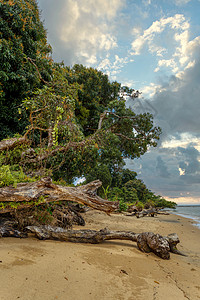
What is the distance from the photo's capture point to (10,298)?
181 cm

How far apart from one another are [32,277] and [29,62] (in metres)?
9.58

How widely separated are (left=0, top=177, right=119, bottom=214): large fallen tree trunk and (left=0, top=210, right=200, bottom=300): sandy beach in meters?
0.74

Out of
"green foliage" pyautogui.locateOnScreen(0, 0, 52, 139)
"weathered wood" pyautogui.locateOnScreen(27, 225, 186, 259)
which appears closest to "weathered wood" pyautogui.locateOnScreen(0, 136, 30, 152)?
"green foliage" pyautogui.locateOnScreen(0, 0, 52, 139)

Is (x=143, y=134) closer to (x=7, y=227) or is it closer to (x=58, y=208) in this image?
(x=58, y=208)

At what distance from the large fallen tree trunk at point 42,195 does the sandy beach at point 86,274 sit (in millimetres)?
741

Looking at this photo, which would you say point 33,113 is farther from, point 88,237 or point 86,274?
point 86,274

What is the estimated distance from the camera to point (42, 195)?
13.6 feet

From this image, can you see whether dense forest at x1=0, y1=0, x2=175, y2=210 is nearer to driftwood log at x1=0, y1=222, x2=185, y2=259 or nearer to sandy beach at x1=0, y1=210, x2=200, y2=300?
driftwood log at x1=0, y1=222, x2=185, y2=259

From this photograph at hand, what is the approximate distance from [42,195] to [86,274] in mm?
2082

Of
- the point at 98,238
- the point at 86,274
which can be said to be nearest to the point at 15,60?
the point at 98,238

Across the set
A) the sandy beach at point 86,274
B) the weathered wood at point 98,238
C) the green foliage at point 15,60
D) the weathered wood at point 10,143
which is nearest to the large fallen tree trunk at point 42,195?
the weathered wood at point 98,238

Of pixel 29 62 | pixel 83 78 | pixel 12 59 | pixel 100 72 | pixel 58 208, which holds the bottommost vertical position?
pixel 58 208

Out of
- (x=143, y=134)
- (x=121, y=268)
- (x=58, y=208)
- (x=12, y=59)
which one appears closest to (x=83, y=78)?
(x=143, y=134)

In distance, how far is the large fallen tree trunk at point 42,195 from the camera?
3.88 m
